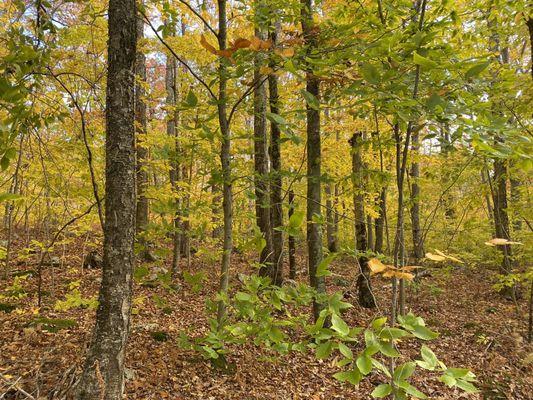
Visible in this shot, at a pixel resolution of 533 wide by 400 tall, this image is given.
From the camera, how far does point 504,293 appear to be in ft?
34.6

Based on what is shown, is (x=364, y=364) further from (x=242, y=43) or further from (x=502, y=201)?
(x=502, y=201)

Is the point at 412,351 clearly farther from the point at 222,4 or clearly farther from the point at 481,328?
the point at 222,4

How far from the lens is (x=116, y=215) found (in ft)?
7.97

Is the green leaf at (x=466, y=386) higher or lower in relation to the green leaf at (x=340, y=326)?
lower

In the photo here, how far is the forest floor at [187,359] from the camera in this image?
362 centimetres

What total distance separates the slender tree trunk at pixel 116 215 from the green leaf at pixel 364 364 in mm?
1864

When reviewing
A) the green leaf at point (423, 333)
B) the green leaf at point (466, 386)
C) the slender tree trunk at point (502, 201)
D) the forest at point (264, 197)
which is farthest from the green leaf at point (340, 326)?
the slender tree trunk at point (502, 201)

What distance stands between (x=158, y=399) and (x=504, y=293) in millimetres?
10909

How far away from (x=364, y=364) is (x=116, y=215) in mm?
1955

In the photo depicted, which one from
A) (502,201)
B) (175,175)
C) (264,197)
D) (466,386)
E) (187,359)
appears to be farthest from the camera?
(175,175)

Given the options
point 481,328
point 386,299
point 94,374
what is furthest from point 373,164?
point 94,374

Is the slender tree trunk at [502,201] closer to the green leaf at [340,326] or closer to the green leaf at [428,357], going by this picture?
the green leaf at [428,357]

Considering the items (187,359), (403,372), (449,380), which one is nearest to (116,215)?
(403,372)

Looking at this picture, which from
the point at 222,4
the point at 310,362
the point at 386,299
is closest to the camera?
the point at 222,4
